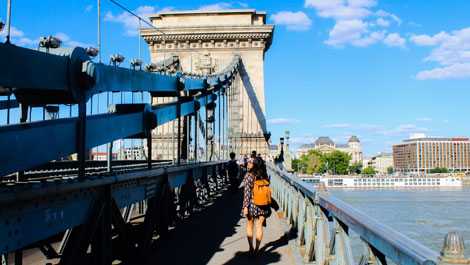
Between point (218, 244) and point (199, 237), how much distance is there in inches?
25.6

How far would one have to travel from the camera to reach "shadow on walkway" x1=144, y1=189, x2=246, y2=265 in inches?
236

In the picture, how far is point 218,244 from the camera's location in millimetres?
6863

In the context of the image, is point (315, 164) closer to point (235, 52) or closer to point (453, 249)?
point (235, 52)

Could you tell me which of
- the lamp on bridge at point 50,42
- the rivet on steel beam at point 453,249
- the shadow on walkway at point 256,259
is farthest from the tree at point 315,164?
the rivet on steel beam at point 453,249

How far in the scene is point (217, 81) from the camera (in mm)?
17188

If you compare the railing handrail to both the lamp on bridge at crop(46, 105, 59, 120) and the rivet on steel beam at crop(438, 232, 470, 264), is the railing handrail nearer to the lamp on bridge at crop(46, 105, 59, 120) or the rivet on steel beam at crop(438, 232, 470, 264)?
the rivet on steel beam at crop(438, 232, 470, 264)

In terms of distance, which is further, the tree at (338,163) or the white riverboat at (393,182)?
the tree at (338,163)

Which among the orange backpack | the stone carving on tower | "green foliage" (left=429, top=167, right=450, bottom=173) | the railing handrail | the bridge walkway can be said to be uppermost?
the stone carving on tower

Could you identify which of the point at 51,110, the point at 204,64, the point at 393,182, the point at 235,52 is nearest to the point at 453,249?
the point at 51,110

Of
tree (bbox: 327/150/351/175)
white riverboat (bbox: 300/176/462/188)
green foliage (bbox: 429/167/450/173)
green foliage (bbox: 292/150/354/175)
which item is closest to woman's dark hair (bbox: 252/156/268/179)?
white riverboat (bbox: 300/176/462/188)

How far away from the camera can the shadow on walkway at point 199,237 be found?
5.98 meters

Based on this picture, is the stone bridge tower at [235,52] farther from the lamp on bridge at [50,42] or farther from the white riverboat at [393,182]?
the white riverboat at [393,182]

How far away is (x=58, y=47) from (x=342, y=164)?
15666 cm

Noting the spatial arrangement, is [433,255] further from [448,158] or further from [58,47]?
[448,158]
